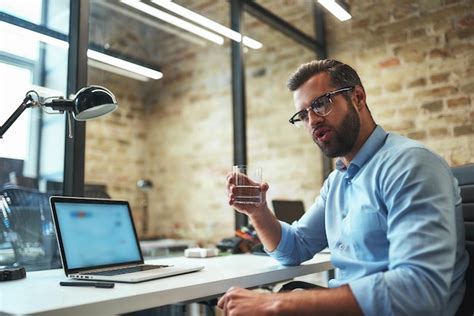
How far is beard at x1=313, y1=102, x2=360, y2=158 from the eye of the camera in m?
1.28

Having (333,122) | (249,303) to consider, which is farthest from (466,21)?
(249,303)

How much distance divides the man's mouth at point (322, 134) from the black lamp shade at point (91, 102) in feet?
2.41

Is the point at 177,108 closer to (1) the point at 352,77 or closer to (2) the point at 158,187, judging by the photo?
(2) the point at 158,187

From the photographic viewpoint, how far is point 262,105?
4.20m

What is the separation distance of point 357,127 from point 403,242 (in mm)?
480

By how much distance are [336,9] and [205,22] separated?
1.09 metres

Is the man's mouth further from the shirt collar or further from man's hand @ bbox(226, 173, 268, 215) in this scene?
man's hand @ bbox(226, 173, 268, 215)

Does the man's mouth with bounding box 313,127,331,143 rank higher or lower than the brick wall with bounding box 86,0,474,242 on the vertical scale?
lower

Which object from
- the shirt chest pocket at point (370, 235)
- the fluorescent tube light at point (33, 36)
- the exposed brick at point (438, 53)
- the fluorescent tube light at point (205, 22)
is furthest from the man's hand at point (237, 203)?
the exposed brick at point (438, 53)

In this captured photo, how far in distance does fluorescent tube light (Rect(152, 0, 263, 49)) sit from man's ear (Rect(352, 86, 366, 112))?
1.78 metres

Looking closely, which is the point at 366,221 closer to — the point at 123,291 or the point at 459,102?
the point at 123,291

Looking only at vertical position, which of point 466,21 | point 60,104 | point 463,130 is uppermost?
point 466,21

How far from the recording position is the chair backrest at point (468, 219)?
3.70ft

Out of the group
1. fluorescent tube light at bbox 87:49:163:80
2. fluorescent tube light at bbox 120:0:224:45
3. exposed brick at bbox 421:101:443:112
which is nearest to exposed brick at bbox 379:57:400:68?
exposed brick at bbox 421:101:443:112
